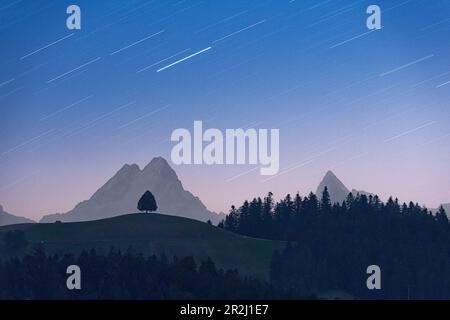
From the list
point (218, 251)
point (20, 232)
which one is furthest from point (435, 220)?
point (20, 232)

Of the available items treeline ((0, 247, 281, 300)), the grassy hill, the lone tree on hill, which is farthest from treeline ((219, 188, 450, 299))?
the lone tree on hill

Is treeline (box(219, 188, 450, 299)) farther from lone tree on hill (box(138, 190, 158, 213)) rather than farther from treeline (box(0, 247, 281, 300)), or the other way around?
lone tree on hill (box(138, 190, 158, 213))

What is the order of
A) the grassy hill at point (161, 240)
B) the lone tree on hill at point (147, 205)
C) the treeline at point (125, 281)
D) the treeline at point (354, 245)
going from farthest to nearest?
the lone tree on hill at point (147, 205)
the grassy hill at point (161, 240)
the treeline at point (354, 245)
the treeline at point (125, 281)

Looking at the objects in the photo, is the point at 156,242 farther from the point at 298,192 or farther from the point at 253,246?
the point at 298,192

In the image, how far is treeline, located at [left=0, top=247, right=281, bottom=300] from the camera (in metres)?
76.3

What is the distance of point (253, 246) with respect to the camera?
128 metres

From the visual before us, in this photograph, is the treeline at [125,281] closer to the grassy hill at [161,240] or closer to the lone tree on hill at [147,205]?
the grassy hill at [161,240]

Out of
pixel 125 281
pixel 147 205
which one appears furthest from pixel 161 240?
pixel 125 281

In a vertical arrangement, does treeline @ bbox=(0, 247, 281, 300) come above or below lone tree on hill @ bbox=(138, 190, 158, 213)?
below

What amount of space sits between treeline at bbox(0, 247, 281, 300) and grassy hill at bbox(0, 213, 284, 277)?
1953cm

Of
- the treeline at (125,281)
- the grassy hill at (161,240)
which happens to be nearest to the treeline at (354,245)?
the grassy hill at (161,240)

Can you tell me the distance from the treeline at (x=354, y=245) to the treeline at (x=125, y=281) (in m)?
8.22

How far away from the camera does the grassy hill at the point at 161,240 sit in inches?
4715
